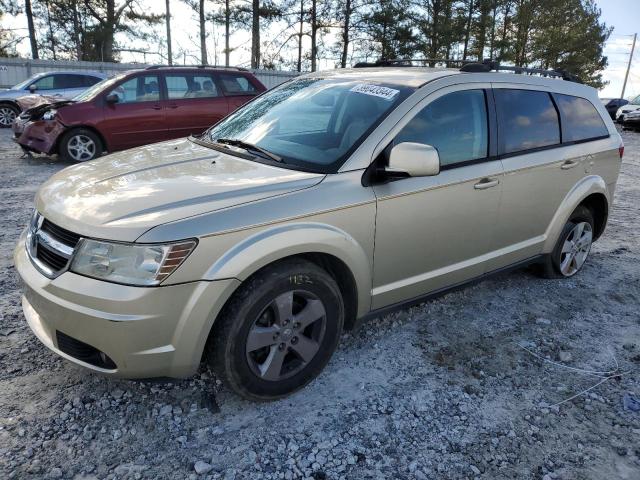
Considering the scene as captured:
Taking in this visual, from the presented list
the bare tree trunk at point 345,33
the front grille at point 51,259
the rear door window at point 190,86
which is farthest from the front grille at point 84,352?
the bare tree trunk at point 345,33

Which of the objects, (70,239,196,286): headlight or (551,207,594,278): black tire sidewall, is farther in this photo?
(551,207,594,278): black tire sidewall

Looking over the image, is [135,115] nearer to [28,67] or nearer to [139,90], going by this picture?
[139,90]

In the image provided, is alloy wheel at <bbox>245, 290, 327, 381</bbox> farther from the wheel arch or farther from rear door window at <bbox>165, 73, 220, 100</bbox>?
rear door window at <bbox>165, 73, 220, 100</bbox>

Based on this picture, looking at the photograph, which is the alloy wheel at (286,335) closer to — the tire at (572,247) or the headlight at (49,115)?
the tire at (572,247)

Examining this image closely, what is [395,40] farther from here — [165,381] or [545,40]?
[165,381]

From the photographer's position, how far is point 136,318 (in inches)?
86.2

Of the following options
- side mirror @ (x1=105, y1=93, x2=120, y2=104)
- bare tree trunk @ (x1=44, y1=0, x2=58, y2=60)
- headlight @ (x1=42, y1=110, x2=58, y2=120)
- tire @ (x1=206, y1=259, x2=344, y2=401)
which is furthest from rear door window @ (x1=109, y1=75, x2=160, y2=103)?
bare tree trunk @ (x1=44, y1=0, x2=58, y2=60)

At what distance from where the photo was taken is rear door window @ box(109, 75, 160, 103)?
28.7 ft

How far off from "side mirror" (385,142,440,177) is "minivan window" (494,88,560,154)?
1.03m

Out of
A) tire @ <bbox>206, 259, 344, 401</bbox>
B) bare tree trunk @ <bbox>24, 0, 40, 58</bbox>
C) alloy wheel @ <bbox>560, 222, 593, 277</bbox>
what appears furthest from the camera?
bare tree trunk @ <bbox>24, 0, 40, 58</bbox>

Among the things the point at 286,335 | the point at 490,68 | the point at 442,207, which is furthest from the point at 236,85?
the point at 286,335

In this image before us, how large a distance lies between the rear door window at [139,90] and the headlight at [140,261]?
737cm

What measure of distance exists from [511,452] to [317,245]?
1374 millimetres

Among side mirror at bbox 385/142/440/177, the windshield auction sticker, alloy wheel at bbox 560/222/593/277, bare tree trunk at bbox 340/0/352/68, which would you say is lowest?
alloy wheel at bbox 560/222/593/277
